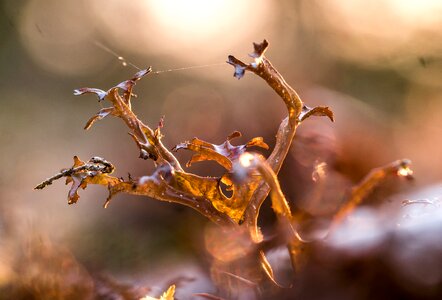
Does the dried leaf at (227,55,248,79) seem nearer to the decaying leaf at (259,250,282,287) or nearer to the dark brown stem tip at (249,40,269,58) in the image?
the dark brown stem tip at (249,40,269,58)

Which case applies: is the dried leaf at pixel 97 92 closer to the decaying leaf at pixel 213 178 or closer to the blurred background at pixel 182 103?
the decaying leaf at pixel 213 178

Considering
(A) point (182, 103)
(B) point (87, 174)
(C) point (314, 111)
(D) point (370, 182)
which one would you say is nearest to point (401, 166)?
(D) point (370, 182)

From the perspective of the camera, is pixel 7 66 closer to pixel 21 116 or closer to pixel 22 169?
pixel 21 116

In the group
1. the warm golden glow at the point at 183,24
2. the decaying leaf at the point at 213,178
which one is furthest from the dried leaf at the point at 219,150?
the warm golden glow at the point at 183,24

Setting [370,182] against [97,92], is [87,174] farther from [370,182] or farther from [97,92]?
[370,182]

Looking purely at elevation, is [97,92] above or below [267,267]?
above

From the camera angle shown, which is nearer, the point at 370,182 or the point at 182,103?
the point at 370,182

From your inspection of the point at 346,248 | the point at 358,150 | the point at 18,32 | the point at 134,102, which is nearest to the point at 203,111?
the point at 134,102

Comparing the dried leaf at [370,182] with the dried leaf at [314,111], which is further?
the dried leaf at [314,111]

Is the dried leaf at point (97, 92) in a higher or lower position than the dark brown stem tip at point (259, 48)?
lower

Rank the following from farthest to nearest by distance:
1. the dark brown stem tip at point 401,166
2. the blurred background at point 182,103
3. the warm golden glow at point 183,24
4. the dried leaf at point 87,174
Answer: the warm golden glow at point 183,24 → the blurred background at point 182,103 → the dried leaf at point 87,174 → the dark brown stem tip at point 401,166
